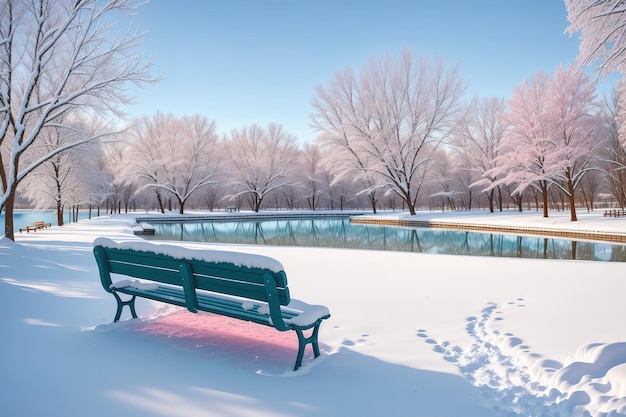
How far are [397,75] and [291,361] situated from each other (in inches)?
1382

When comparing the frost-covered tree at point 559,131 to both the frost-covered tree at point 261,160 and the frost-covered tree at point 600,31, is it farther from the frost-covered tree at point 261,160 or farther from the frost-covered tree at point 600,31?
the frost-covered tree at point 261,160

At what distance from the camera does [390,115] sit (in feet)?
116

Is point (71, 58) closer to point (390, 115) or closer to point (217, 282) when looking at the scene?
point (217, 282)

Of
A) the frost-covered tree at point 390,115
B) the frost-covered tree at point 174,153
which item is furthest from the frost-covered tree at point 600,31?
the frost-covered tree at point 174,153

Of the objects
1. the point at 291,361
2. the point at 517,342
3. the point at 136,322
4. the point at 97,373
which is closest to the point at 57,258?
the point at 136,322

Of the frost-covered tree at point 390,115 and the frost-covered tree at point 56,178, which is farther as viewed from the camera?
the frost-covered tree at point 390,115

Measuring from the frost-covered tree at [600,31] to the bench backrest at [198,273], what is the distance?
8.58 m

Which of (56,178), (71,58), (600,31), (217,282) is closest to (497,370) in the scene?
(217,282)

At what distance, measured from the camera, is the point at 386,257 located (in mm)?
10609

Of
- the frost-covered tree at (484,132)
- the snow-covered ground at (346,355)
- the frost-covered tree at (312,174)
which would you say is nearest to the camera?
the snow-covered ground at (346,355)

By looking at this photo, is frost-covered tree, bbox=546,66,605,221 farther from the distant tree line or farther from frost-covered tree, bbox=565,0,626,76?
frost-covered tree, bbox=565,0,626,76

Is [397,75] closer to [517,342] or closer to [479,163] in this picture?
[479,163]

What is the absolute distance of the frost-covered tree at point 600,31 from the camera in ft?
26.1

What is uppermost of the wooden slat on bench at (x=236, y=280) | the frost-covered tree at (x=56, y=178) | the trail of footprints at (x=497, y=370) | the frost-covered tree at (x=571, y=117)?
the frost-covered tree at (x=571, y=117)
